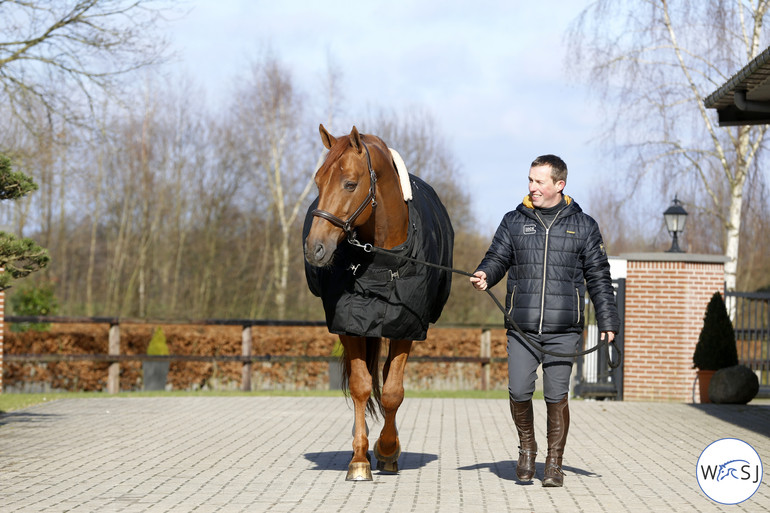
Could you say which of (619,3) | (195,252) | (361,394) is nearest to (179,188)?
(195,252)

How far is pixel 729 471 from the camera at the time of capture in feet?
19.2

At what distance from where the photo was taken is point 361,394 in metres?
7.07

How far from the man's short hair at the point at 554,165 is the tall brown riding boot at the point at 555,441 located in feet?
4.70

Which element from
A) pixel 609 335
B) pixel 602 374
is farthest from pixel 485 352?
pixel 609 335

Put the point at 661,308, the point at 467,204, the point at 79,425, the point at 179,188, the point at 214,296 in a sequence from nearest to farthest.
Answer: the point at 79,425, the point at 661,308, the point at 214,296, the point at 467,204, the point at 179,188

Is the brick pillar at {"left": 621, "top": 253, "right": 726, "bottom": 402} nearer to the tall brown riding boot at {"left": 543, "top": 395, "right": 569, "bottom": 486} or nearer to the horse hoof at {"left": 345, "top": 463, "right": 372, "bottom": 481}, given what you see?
the tall brown riding boot at {"left": 543, "top": 395, "right": 569, "bottom": 486}

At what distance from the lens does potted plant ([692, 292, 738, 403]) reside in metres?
14.3

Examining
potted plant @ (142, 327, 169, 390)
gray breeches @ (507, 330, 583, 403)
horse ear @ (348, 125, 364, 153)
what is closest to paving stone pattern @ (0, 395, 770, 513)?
gray breeches @ (507, 330, 583, 403)

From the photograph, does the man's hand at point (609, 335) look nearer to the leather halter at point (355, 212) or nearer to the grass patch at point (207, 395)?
the leather halter at point (355, 212)

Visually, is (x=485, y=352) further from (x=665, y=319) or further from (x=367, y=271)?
(x=367, y=271)

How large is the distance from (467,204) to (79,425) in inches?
937

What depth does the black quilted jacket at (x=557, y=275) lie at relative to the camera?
6.55 meters

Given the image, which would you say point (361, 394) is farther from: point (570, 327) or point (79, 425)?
point (79, 425)

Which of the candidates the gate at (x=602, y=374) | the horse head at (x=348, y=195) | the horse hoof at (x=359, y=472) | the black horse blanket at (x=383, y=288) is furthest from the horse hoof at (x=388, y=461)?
the gate at (x=602, y=374)
